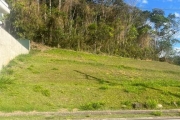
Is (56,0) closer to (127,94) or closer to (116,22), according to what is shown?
(116,22)

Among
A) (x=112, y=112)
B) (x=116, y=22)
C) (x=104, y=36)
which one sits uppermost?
(x=116, y=22)

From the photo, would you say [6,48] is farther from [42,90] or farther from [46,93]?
[46,93]

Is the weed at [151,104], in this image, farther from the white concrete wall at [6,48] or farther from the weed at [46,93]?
the white concrete wall at [6,48]

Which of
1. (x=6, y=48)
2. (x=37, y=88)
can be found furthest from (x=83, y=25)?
(x=37, y=88)

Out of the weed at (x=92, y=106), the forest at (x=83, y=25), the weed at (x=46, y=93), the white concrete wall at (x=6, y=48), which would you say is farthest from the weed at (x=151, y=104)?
the forest at (x=83, y=25)

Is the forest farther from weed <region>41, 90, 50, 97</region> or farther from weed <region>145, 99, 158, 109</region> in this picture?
weed <region>145, 99, 158, 109</region>

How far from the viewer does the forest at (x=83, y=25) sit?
63.7 feet

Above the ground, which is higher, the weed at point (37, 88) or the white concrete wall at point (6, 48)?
the white concrete wall at point (6, 48)

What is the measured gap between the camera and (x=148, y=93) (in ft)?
28.3

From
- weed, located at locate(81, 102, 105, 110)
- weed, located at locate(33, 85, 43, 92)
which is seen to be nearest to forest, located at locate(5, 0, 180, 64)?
weed, located at locate(33, 85, 43, 92)

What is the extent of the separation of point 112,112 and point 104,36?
17.7 meters

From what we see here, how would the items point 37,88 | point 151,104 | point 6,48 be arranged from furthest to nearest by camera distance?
point 6,48
point 37,88
point 151,104

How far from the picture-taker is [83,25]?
79.1ft

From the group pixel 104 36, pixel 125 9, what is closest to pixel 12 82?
pixel 104 36
